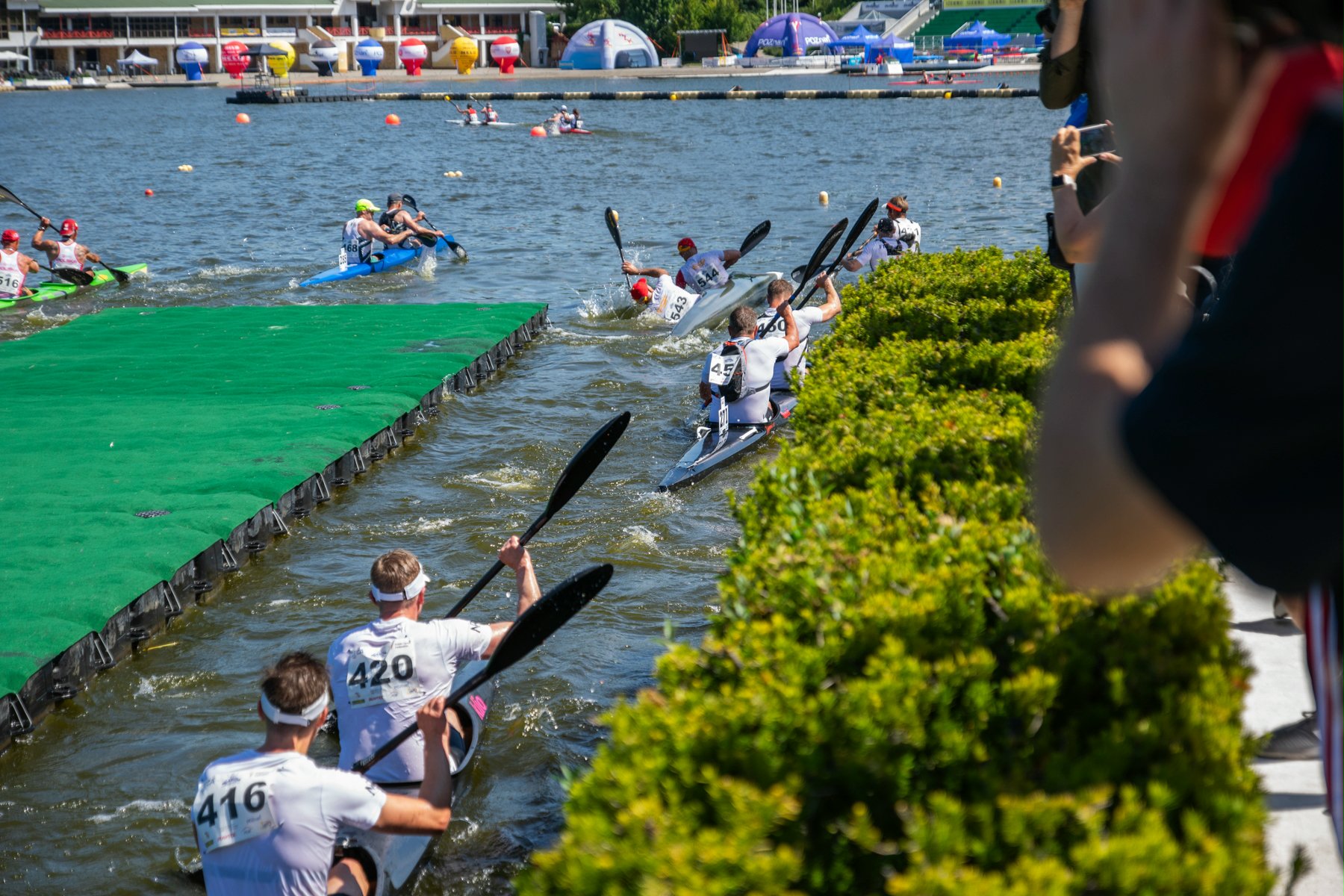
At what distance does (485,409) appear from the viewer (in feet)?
47.6

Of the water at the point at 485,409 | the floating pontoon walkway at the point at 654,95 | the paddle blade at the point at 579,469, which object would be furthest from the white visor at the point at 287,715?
the floating pontoon walkway at the point at 654,95

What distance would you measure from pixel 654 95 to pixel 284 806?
72901 millimetres

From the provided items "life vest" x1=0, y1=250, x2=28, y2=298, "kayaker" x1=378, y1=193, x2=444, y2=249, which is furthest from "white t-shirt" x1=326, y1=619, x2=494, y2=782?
"kayaker" x1=378, y1=193, x2=444, y2=249

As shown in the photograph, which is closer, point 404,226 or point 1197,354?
point 1197,354

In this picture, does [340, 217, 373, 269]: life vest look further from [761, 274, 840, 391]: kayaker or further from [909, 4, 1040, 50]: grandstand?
[909, 4, 1040, 50]: grandstand

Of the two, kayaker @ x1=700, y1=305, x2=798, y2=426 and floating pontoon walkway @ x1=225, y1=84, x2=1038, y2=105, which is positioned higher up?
floating pontoon walkway @ x1=225, y1=84, x2=1038, y2=105

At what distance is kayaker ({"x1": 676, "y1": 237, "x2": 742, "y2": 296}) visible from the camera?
18.5 meters

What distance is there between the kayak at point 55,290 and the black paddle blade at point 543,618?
17036 millimetres

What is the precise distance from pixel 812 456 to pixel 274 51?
103033 mm

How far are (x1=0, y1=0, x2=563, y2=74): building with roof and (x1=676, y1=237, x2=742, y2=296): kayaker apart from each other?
98857mm

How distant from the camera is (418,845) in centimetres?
594

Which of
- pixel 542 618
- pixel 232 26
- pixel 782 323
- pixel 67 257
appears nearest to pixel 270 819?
pixel 542 618

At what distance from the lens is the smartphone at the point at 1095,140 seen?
213 inches

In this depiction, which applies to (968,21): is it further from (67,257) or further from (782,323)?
(782,323)
